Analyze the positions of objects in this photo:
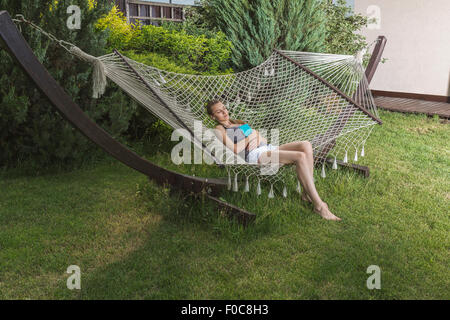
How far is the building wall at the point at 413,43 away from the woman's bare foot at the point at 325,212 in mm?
4884

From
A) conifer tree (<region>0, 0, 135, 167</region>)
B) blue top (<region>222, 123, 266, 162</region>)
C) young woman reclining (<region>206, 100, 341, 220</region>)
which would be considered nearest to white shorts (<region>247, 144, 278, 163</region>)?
young woman reclining (<region>206, 100, 341, 220</region>)

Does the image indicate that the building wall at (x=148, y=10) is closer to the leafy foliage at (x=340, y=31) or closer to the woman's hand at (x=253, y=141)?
the leafy foliage at (x=340, y=31)

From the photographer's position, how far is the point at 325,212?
2.53 m

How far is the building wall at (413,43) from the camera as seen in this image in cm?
630

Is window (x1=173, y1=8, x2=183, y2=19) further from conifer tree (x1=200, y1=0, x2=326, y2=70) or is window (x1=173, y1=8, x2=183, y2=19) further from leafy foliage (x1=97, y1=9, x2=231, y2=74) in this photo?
leafy foliage (x1=97, y1=9, x2=231, y2=74)

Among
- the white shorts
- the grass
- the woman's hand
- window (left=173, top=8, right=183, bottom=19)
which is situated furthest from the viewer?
window (left=173, top=8, right=183, bottom=19)

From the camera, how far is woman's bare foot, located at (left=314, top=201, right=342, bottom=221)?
2.51 meters

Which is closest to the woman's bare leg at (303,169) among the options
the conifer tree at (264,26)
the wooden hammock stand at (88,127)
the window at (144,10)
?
the wooden hammock stand at (88,127)

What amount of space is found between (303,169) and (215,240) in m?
0.68

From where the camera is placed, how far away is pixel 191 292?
1.84 metres

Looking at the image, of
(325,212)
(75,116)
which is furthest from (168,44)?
(325,212)

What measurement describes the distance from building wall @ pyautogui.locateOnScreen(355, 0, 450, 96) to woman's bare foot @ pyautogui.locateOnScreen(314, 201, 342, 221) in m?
4.88
